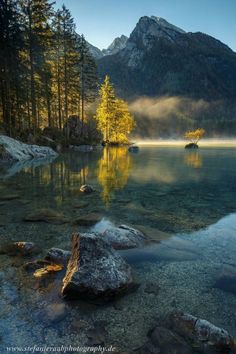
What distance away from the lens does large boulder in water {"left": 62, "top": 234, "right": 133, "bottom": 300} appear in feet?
19.9

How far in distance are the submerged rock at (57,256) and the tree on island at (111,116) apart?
211 feet

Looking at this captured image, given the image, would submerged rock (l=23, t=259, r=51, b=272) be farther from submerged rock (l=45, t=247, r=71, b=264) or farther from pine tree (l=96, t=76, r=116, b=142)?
pine tree (l=96, t=76, r=116, b=142)

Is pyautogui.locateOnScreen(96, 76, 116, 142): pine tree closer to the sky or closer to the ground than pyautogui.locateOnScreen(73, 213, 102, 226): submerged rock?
closer to the sky

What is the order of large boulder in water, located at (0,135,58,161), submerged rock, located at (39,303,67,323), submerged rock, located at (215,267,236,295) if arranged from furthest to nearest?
large boulder in water, located at (0,135,58,161)
submerged rock, located at (215,267,236,295)
submerged rock, located at (39,303,67,323)

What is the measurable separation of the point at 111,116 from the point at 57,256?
220ft

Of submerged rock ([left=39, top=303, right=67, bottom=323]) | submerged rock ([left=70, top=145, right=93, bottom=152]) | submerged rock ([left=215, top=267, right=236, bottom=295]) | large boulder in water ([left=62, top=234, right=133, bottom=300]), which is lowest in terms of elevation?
submerged rock ([left=215, top=267, right=236, bottom=295])

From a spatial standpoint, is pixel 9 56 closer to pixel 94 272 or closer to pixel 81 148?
pixel 81 148

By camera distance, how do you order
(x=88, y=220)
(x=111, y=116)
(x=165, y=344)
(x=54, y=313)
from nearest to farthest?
(x=165, y=344), (x=54, y=313), (x=88, y=220), (x=111, y=116)

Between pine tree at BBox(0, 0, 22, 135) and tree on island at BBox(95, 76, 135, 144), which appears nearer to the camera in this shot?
pine tree at BBox(0, 0, 22, 135)

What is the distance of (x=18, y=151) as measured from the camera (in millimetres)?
34094

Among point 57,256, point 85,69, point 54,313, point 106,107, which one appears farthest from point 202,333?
point 106,107

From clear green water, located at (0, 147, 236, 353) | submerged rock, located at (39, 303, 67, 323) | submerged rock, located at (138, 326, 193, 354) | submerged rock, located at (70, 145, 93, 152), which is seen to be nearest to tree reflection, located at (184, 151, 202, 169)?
clear green water, located at (0, 147, 236, 353)

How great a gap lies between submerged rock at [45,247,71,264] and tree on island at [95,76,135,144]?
64.5m

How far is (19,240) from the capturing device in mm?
9414
